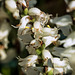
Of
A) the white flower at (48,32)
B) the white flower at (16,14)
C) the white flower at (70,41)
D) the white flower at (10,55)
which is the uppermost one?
the white flower at (16,14)

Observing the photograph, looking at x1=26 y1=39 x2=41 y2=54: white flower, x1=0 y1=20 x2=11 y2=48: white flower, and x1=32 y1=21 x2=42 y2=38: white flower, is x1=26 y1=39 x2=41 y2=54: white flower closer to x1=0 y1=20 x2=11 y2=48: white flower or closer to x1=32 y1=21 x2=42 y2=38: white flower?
x1=32 y1=21 x2=42 y2=38: white flower

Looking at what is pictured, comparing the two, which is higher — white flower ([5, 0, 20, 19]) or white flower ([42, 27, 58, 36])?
white flower ([5, 0, 20, 19])

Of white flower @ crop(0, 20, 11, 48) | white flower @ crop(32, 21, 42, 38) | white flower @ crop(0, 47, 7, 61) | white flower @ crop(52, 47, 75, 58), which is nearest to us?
white flower @ crop(32, 21, 42, 38)

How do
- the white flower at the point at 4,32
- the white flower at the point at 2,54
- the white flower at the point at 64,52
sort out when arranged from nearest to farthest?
1. the white flower at the point at 64,52
2. the white flower at the point at 4,32
3. the white flower at the point at 2,54

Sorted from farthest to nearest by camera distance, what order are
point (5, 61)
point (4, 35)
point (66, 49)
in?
point (5, 61) → point (4, 35) → point (66, 49)

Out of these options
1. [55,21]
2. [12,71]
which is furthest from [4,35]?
[55,21]

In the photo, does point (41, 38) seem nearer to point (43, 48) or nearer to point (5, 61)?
point (43, 48)

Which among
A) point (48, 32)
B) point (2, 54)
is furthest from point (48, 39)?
point (2, 54)

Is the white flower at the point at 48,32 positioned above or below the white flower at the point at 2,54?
above

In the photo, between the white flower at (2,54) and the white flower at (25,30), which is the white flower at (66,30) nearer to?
the white flower at (25,30)

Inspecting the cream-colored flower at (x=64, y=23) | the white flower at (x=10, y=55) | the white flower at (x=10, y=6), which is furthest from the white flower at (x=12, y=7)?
the white flower at (x=10, y=55)

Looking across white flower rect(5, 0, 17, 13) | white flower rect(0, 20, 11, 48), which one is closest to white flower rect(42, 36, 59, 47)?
white flower rect(5, 0, 17, 13)
